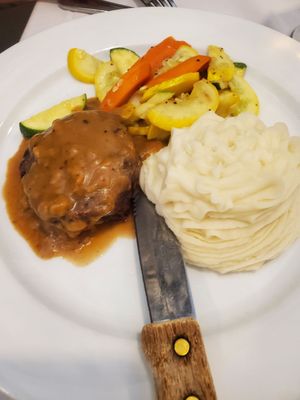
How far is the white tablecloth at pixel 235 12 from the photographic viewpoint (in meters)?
4.26

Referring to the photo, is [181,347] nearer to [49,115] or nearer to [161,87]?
[161,87]

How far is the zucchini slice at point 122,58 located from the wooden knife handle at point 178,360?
2.40 metres

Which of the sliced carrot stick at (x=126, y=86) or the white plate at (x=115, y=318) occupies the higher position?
the sliced carrot stick at (x=126, y=86)

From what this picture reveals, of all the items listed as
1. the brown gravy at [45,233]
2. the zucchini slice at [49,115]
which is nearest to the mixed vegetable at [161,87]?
the zucchini slice at [49,115]

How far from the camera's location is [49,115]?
3527mm

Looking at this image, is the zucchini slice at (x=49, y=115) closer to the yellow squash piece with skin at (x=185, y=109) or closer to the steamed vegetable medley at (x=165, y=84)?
the steamed vegetable medley at (x=165, y=84)

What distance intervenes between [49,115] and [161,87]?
1.00 meters

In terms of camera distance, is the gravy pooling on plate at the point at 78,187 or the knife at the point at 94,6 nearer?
the gravy pooling on plate at the point at 78,187

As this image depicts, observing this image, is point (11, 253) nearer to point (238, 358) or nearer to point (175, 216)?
point (175, 216)

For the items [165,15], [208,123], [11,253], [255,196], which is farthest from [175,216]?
[165,15]

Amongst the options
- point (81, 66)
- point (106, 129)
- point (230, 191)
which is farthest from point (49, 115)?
point (230, 191)

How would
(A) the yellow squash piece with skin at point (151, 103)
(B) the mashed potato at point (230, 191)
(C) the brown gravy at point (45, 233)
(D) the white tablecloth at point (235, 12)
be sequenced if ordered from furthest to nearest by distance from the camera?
(D) the white tablecloth at point (235, 12)
(A) the yellow squash piece with skin at point (151, 103)
(C) the brown gravy at point (45, 233)
(B) the mashed potato at point (230, 191)

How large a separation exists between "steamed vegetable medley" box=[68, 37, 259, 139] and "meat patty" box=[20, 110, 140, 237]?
1.44ft

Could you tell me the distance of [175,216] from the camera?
8.97 feet
